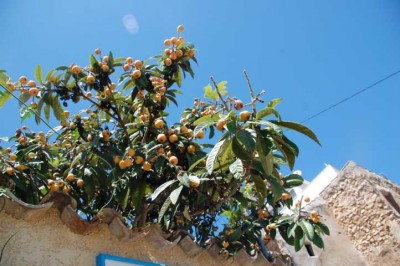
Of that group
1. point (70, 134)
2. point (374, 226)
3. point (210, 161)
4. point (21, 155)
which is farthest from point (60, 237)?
point (374, 226)

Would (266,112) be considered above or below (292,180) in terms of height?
above

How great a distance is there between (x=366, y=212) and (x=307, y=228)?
16.4 ft

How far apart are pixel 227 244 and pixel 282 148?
38.0 inches

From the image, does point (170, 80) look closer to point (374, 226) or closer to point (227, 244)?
point (227, 244)

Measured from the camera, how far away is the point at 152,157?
9.63 ft

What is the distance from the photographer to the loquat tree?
2.58 metres

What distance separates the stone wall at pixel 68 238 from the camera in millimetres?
2012

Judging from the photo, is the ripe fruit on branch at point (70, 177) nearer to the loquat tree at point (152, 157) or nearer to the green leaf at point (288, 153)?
the loquat tree at point (152, 157)

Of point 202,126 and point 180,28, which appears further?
point 180,28

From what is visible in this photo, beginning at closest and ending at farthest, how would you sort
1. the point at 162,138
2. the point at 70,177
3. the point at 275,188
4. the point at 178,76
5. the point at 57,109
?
the point at 275,188, the point at 70,177, the point at 162,138, the point at 57,109, the point at 178,76

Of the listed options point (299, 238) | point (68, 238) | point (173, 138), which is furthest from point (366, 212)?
point (68, 238)

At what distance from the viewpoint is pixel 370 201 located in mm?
7781

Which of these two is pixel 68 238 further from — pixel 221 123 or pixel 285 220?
pixel 285 220

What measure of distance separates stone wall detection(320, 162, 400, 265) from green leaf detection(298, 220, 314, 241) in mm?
4567
